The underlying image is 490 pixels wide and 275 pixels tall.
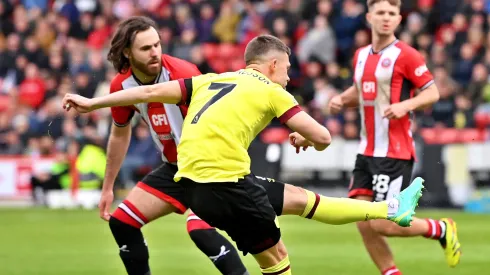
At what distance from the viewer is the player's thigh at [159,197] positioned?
7941mm

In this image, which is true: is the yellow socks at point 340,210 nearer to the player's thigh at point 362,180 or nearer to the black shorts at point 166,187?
the black shorts at point 166,187

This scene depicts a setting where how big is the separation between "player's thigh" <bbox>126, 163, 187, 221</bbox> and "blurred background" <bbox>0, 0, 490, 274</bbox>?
32.0ft

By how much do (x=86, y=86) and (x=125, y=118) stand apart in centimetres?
1352

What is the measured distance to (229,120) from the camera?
6.80m

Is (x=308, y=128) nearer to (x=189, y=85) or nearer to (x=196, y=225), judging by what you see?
(x=189, y=85)

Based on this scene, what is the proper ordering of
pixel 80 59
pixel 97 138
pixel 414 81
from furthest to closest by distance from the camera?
1. pixel 80 59
2. pixel 97 138
3. pixel 414 81

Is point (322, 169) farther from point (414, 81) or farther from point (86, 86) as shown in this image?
point (414, 81)

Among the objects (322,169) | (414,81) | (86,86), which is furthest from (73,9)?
(414,81)

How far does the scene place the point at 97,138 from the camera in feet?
67.9

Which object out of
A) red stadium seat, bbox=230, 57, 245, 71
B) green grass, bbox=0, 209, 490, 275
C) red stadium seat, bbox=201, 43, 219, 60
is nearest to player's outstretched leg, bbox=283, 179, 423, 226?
green grass, bbox=0, 209, 490, 275

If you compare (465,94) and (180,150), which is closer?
(180,150)

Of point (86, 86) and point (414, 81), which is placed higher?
point (414, 81)

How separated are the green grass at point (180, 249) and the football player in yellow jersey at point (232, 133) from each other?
3447 mm

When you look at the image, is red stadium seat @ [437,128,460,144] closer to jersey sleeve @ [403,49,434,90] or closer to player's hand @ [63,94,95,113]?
jersey sleeve @ [403,49,434,90]
